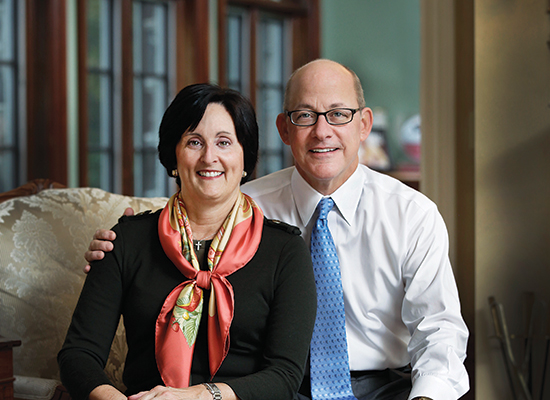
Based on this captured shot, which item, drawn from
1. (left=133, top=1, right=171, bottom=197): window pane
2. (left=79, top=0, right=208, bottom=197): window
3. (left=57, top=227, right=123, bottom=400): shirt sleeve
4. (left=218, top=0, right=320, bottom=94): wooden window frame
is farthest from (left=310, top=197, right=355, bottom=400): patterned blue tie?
(left=218, top=0, right=320, bottom=94): wooden window frame

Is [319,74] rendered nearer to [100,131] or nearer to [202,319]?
[202,319]

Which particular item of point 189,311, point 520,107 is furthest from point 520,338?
point 189,311

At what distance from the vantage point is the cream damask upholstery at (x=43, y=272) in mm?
1840

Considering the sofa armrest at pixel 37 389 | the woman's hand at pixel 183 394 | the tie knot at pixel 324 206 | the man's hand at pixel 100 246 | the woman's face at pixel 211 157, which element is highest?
the woman's face at pixel 211 157

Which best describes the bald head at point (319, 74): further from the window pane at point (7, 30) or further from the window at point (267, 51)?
the window at point (267, 51)

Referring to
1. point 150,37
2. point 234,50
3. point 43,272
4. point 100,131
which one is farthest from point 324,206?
point 234,50

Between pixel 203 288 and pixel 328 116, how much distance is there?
596mm

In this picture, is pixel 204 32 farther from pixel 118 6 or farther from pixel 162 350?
pixel 162 350

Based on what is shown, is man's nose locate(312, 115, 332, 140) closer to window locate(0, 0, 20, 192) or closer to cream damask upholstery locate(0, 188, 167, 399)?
cream damask upholstery locate(0, 188, 167, 399)

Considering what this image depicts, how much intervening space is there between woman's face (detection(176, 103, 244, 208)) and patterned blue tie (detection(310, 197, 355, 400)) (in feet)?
1.05

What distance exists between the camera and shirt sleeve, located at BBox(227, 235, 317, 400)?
1.27 metres

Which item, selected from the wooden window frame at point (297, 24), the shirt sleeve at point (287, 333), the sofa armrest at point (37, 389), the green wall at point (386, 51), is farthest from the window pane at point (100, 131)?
the shirt sleeve at point (287, 333)

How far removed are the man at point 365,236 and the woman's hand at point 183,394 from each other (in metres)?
0.38

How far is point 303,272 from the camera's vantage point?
1395 mm
